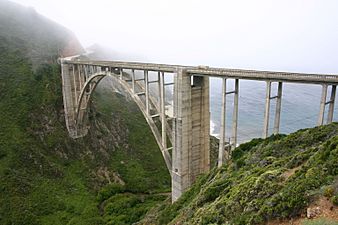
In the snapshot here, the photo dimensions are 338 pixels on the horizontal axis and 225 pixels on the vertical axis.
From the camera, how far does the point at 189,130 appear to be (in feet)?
76.5

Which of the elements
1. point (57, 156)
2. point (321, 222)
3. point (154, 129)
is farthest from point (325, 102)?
point (57, 156)

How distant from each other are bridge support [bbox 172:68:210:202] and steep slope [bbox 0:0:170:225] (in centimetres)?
730

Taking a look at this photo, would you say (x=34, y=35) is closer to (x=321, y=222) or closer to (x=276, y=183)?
(x=276, y=183)

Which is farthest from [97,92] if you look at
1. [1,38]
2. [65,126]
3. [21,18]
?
[21,18]

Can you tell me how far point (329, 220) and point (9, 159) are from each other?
32129 mm

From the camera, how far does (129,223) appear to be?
26.9m

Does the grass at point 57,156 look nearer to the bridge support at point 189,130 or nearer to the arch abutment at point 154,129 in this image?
the arch abutment at point 154,129

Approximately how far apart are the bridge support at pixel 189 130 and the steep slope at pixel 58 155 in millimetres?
7303

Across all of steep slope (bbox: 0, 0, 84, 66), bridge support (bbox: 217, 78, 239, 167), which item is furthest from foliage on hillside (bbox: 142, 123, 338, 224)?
steep slope (bbox: 0, 0, 84, 66)

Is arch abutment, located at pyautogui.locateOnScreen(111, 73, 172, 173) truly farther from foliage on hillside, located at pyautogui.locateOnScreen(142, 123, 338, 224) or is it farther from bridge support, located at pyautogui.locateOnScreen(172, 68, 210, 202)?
foliage on hillside, located at pyautogui.locateOnScreen(142, 123, 338, 224)

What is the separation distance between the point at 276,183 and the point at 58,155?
30975 millimetres

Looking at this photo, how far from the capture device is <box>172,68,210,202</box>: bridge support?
880 inches

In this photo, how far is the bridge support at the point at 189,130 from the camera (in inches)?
880

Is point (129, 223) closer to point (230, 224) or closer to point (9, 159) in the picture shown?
point (9, 159)
